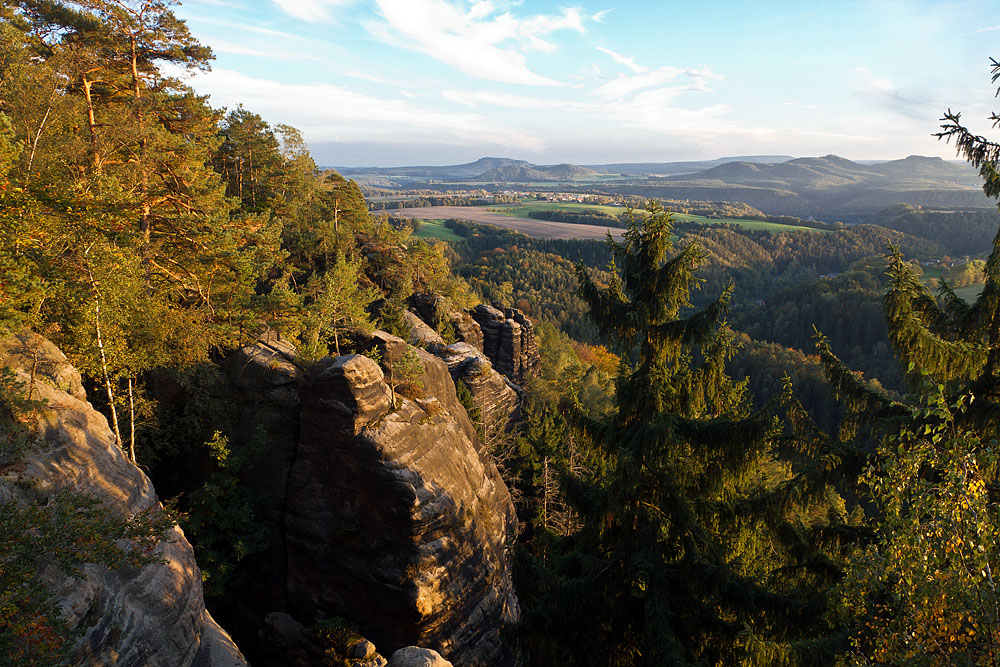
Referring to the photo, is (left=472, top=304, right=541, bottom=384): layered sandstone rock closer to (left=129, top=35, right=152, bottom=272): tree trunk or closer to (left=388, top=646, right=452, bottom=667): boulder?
(left=129, top=35, right=152, bottom=272): tree trunk

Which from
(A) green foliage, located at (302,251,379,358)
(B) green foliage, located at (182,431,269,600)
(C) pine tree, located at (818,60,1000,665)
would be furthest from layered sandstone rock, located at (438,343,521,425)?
(C) pine tree, located at (818,60,1000,665)

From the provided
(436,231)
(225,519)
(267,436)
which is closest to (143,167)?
(267,436)

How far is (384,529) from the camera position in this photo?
16.7 meters

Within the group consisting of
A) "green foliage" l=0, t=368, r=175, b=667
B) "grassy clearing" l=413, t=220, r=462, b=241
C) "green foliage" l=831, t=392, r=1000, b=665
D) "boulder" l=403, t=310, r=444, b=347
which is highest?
"grassy clearing" l=413, t=220, r=462, b=241

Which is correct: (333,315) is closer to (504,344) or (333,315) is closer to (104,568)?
(104,568)

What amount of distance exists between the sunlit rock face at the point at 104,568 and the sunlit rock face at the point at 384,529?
3.88 m

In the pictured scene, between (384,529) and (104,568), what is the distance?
7.89 meters

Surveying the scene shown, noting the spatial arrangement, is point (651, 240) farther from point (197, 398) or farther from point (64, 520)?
point (197, 398)

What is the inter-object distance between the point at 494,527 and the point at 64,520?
15.2m

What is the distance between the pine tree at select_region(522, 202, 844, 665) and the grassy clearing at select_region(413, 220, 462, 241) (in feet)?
465

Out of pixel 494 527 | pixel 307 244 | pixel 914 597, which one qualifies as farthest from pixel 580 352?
pixel 914 597

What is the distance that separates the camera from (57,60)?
1817cm

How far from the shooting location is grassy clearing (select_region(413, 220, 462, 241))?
500 ft

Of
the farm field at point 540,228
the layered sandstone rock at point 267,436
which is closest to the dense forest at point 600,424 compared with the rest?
the layered sandstone rock at point 267,436
